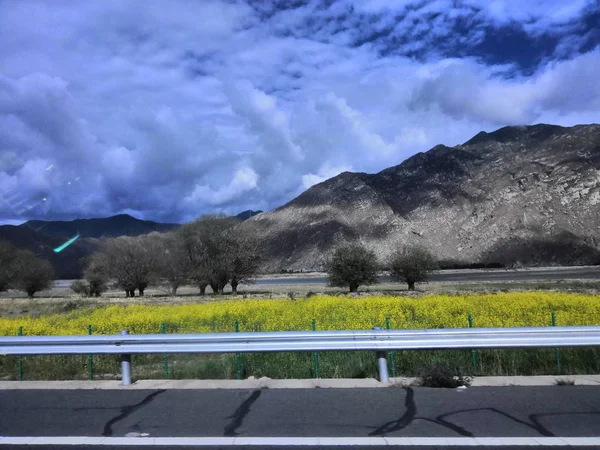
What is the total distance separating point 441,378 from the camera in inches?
328

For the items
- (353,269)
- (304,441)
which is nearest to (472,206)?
(353,269)

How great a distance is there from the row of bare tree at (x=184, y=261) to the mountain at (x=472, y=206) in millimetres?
25828

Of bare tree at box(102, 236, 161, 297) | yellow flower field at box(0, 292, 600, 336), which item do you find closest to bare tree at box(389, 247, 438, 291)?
bare tree at box(102, 236, 161, 297)

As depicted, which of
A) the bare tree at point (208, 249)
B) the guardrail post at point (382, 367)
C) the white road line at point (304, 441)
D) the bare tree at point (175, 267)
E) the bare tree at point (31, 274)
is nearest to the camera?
the white road line at point (304, 441)

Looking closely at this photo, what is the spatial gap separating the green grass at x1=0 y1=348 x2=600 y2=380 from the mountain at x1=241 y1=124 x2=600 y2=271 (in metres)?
81.5

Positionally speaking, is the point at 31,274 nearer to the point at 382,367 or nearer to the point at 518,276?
the point at 518,276

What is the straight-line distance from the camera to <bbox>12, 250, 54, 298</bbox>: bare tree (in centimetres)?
6594

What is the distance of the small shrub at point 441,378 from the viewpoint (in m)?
8.31

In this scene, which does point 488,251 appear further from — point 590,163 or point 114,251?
point 114,251

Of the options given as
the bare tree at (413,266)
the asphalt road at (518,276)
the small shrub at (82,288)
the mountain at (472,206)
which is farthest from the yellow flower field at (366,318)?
the mountain at (472,206)

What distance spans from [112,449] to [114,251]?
62450mm

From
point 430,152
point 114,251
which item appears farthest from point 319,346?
point 430,152

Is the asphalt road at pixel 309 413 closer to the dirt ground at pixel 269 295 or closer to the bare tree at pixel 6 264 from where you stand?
the dirt ground at pixel 269 295

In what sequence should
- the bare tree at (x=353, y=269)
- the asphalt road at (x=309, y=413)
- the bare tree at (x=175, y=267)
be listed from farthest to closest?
the bare tree at (x=175, y=267), the bare tree at (x=353, y=269), the asphalt road at (x=309, y=413)
